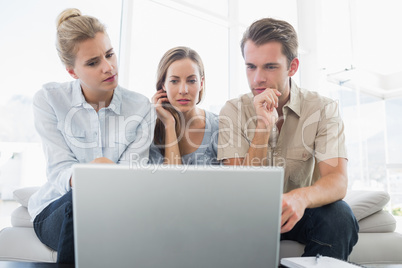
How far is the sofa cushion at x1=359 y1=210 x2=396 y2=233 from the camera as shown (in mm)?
1622

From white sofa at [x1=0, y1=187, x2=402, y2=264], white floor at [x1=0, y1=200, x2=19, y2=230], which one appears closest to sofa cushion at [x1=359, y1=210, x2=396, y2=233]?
white sofa at [x1=0, y1=187, x2=402, y2=264]

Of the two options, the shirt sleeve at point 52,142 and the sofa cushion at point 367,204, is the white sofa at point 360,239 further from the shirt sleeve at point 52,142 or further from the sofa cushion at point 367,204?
the shirt sleeve at point 52,142

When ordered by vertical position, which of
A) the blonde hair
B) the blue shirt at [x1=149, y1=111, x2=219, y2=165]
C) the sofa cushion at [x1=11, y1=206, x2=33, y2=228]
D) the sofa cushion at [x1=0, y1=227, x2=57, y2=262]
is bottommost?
the sofa cushion at [x1=0, y1=227, x2=57, y2=262]

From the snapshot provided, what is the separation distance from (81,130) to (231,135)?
70 cm

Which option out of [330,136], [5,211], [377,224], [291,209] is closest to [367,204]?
[377,224]

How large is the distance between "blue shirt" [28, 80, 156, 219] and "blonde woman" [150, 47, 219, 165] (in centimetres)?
18

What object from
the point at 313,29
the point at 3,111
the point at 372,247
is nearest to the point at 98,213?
the point at 372,247

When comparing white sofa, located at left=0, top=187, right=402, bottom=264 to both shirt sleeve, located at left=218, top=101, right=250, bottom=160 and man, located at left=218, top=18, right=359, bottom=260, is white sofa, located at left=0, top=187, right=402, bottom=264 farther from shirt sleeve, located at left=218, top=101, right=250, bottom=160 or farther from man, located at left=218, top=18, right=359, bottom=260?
shirt sleeve, located at left=218, top=101, right=250, bottom=160

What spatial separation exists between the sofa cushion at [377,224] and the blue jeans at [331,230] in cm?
43

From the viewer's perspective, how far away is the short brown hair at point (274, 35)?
172cm

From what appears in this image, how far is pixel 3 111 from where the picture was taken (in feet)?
7.13

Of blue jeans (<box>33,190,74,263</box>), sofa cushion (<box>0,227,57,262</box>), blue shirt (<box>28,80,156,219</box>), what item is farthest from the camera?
blue shirt (<box>28,80,156,219</box>)

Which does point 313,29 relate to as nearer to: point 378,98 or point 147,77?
point 378,98

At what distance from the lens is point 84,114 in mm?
1558
